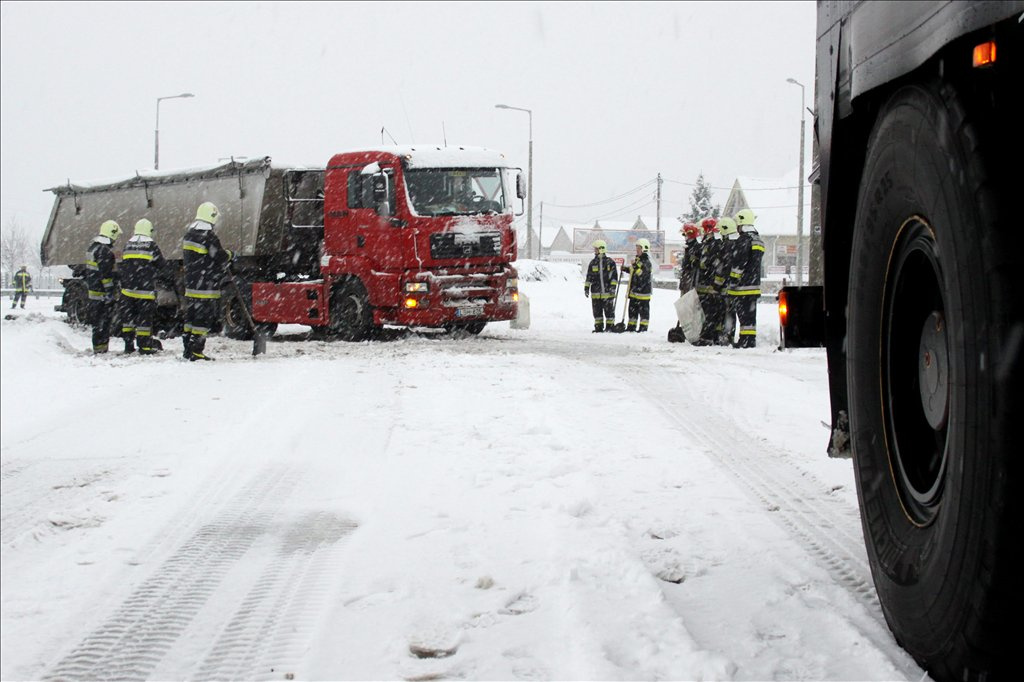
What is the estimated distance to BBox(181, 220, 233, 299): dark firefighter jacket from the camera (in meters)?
12.2

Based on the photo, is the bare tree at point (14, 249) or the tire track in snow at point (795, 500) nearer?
the tire track in snow at point (795, 500)

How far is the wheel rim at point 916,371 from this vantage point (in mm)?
2232

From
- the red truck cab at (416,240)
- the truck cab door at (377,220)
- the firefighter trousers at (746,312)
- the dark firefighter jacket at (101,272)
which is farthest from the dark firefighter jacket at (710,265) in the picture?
the dark firefighter jacket at (101,272)

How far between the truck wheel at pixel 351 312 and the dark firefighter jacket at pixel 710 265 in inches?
196

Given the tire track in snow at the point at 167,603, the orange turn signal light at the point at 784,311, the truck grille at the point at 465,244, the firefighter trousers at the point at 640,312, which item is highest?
the truck grille at the point at 465,244

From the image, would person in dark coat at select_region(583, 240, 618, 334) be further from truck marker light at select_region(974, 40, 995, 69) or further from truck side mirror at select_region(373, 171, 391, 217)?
truck marker light at select_region(974, 40, 995, 69)

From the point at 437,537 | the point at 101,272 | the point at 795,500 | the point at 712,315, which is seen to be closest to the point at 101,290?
the point at 101,272

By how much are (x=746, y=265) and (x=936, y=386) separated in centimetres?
1184

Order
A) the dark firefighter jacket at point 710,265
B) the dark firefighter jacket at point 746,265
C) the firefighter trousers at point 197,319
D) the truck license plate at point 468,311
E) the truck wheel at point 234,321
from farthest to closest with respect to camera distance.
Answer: the truck wheel at point 234,321, the truck license plate at point 468,311, the dark firefighter jacket at point 710,265, the dark firefighter jacket at point 746,265, the firefighter trousers at point 197,319

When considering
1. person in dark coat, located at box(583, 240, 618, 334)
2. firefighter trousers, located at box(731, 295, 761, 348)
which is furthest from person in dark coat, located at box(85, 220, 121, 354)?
firefighter trousers, located at box(731, 295, 761, 348)

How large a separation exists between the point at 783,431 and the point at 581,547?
342 cm

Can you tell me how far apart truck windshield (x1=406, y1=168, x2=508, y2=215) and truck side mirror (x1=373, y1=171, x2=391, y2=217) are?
325mm

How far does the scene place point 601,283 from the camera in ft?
60.8

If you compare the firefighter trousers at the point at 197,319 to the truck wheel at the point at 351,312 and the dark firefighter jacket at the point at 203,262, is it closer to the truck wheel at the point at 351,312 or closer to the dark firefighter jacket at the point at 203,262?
the dark firefighter jacket at the point at 203,262
